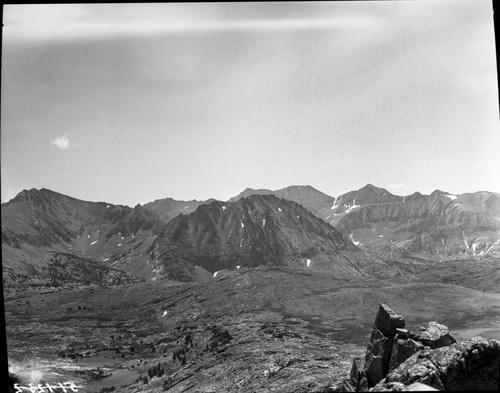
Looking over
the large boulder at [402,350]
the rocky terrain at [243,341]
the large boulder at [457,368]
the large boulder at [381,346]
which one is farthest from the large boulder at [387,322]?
the rocky terrain at [243,341]

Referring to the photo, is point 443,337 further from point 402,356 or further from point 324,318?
point 324,318

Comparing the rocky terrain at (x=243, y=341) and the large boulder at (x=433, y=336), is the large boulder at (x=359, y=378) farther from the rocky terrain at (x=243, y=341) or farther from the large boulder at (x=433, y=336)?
the rocky terrain at (x=243, y=341)

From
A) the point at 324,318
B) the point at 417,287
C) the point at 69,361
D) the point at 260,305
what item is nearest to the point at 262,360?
the point at 324,318

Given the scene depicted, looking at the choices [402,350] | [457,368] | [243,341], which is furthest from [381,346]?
[243,341]

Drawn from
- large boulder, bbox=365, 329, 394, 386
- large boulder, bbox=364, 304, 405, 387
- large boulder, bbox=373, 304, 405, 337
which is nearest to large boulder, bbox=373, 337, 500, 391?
large boulder, bbox=364, 304, 405, 387

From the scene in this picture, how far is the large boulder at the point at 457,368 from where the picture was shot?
22562 millimetres

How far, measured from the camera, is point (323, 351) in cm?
10819

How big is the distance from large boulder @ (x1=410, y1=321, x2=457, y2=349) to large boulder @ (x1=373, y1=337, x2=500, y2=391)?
9318 millimetres

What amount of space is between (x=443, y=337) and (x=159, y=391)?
80208 millimetres

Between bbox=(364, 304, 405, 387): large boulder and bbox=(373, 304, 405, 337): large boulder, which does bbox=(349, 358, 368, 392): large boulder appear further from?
bbox=(373, 304, 405, 337): large boulder

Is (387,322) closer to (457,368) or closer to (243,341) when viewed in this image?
(457,368)

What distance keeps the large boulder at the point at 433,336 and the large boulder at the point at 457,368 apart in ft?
30.6

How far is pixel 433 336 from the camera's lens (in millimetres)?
34562

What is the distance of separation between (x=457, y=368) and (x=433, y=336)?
11.9 m
